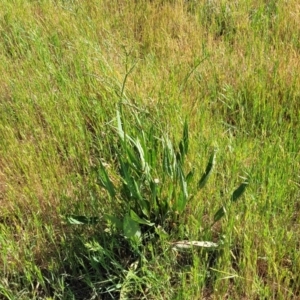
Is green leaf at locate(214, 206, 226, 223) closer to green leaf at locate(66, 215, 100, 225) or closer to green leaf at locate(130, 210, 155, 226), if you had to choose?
green leaf at locate(130, 210, 155, 226)

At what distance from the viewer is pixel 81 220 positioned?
1637mm

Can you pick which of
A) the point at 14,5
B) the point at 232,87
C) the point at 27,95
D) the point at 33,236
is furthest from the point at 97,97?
the point at 14,5

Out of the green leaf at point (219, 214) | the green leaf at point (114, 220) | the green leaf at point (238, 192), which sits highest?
the green leaf at point (238, 192)

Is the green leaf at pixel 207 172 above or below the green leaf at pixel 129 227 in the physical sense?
above

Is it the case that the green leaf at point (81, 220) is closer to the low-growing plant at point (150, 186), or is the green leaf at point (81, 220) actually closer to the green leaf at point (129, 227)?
the low-growing plant at point (150, 186)

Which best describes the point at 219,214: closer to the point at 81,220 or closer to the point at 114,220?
the point at 114,220

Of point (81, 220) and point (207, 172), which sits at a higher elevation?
point (207, 172)

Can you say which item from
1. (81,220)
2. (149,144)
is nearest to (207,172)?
(149,144)

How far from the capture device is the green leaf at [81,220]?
1.58 meters

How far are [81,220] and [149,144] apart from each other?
1.25ft

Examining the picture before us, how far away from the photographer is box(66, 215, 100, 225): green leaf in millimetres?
1584

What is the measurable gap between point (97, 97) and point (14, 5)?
1270 millimetres

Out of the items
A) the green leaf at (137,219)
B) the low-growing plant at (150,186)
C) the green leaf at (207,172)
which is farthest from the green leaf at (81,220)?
the green leaf at (207,172)

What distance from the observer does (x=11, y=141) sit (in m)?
2.16
